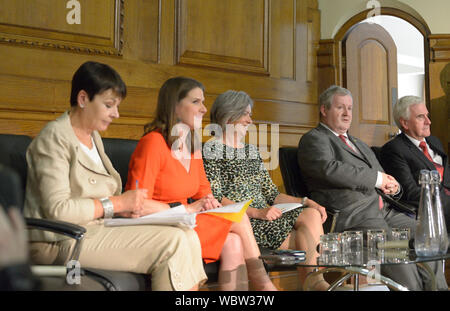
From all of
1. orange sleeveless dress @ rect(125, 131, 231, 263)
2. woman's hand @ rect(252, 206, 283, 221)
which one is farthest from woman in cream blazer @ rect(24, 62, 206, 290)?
woman's hand @ rect(252, 206, 283, 221)

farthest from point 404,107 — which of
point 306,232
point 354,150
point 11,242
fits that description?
point 11,242

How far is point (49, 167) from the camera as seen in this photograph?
6.11 feet

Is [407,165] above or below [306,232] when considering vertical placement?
above

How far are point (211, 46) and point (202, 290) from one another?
2.67 m

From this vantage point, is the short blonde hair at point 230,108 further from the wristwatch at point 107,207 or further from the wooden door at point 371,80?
the wooden door at point 371,80

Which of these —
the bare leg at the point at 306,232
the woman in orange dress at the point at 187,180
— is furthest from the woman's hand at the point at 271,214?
the woman in orange dress at the point at 187,180

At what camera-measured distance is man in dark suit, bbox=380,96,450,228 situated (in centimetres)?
360

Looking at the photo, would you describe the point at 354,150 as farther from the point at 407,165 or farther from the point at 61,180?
the point at 61,180

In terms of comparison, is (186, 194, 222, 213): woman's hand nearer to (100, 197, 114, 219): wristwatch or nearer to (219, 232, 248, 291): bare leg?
(219, 232, 248, 291): bare leg

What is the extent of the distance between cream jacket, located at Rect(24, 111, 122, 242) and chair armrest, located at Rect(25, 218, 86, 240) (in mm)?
109

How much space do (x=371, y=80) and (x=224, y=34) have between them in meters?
1.77

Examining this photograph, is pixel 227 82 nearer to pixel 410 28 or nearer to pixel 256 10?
pixel 256 10

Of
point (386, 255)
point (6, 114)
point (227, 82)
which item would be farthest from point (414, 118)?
point (6, 114)

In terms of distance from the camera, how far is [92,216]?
185cm
